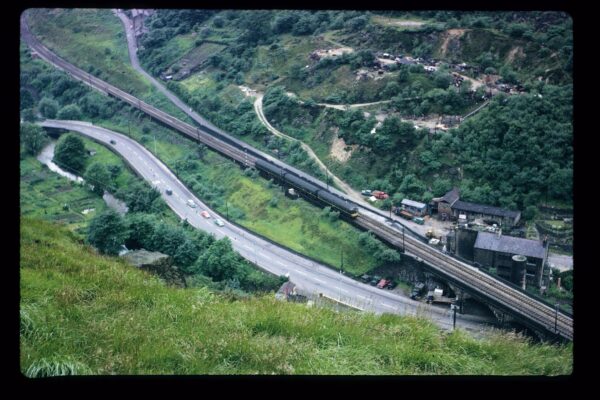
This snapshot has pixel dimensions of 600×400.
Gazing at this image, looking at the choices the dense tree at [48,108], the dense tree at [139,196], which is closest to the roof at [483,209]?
the dense tree at [139,196]

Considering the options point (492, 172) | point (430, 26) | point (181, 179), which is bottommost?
point (181, 179)

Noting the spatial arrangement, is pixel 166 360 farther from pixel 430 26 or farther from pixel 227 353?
pixel 430 26

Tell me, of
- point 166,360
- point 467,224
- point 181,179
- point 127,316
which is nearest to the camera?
point 166,360

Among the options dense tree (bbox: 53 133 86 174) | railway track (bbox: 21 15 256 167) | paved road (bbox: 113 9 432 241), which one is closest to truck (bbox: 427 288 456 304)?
paved road (bbox: 113 9 432 241)

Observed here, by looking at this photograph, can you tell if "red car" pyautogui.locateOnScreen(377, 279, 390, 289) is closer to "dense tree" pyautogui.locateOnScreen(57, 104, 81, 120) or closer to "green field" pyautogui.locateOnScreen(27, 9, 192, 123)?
"green field" pyautogui.locateOnScreen(27, 9, 192, 123)

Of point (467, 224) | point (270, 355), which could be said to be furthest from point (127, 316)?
point (467, 224)

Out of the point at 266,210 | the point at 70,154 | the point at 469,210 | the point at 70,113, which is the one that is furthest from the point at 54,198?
the point at 469,210

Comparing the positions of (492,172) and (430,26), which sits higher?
(430,26)
